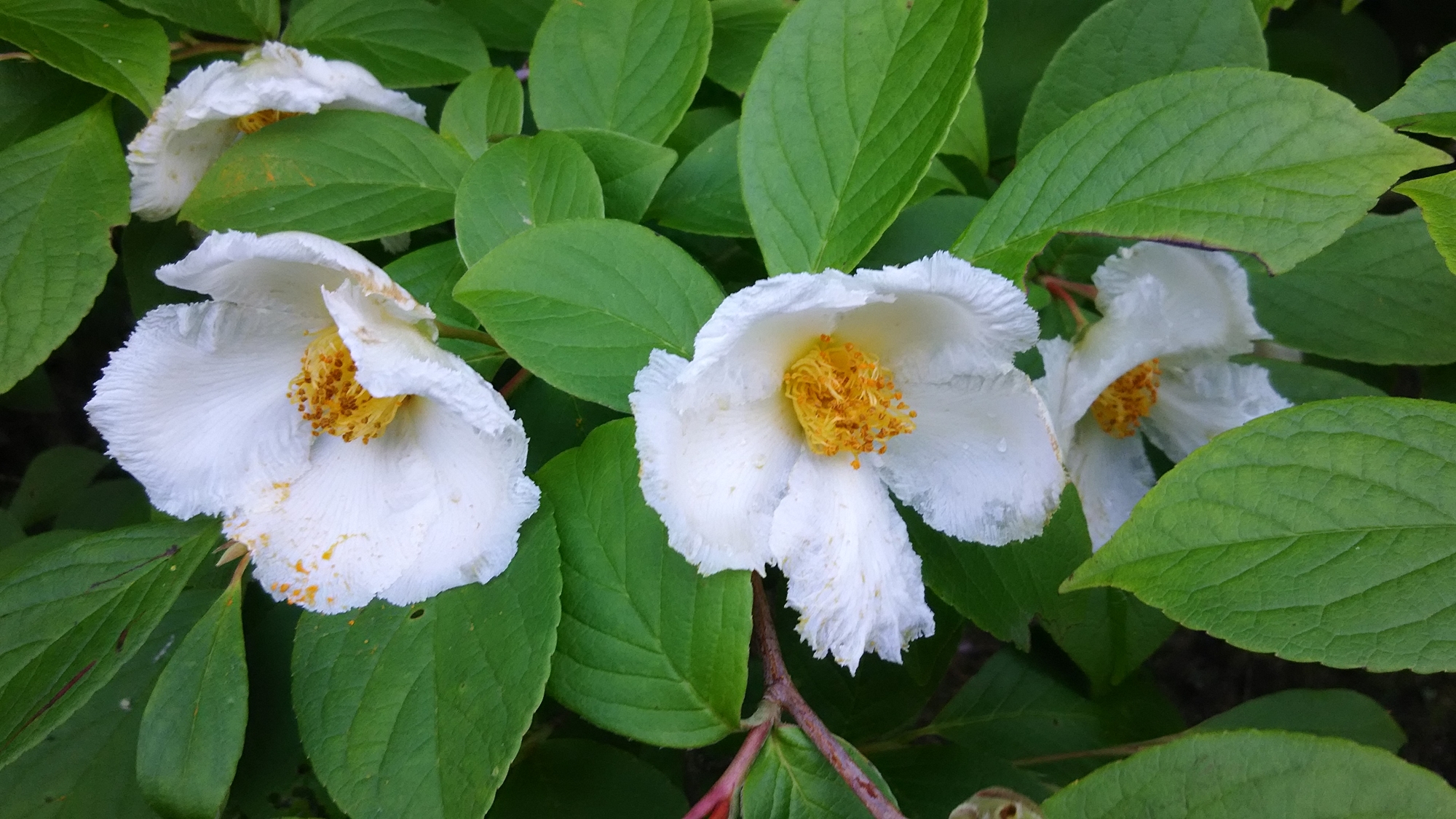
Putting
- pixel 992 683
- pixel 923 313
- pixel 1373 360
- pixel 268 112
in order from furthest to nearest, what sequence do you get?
pixel 992 683, pixel 268 112, pixel 1373 360, pixel 923 313

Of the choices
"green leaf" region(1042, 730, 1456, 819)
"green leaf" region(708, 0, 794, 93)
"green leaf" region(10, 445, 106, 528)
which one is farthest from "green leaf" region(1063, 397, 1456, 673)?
"green leaf" region(10, 445, 106, 528)

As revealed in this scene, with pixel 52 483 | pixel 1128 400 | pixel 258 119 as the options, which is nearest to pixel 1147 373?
pixel 1128 400

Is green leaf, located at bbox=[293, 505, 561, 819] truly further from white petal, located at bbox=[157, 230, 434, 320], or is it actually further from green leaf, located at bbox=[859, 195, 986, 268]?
A: green leaf, located at bbox=[859, 195, 986, 268]

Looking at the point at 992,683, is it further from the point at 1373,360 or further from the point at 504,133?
the point at 504,133

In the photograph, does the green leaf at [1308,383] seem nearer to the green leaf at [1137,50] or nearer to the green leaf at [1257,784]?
the green leaf at [1137,50]

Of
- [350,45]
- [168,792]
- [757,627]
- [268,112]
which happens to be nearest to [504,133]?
[350,45]
